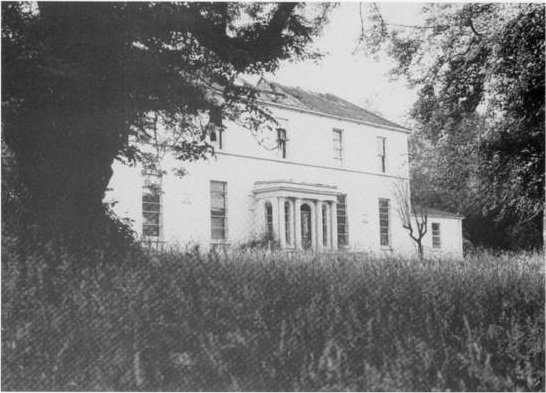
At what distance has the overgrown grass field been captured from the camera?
4.58 m

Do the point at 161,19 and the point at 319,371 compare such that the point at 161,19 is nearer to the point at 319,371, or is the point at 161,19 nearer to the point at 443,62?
the point at 319,371

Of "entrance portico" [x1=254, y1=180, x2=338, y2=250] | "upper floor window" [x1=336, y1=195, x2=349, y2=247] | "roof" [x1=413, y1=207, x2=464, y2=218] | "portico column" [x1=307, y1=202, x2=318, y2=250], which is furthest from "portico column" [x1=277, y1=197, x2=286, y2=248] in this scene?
"roof" [x1=413, y1=207, x2=464, y2=218]

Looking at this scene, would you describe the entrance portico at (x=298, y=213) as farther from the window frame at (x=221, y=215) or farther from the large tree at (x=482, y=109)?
the large tree at (x=482, y=109)

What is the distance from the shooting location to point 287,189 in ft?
20.8

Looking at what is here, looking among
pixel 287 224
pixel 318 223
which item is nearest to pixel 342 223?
pixel 318 223

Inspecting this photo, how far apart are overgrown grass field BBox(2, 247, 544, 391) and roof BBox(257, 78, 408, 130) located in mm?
1480

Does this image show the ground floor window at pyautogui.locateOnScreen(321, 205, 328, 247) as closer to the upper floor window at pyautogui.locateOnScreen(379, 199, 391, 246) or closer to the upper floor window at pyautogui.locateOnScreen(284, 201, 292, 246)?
the upper floor window at pyautogui.locateOnScreen(284, 201, 292, 246)

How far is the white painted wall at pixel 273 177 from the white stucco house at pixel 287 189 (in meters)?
0.01

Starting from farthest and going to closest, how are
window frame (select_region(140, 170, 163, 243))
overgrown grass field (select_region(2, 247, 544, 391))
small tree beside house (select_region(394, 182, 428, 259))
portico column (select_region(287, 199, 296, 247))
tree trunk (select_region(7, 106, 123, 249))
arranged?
small tree beside house (select_region(394, 182, 428, 259)) < portico column (select_region(287, 199, 296, 247)) < window frame (select_region(140, 170, 163, 243)) < tree trunk (select_region(7, 106, 123, 249)) < overgrown grass field (select_region(2, 247, 544, 391))

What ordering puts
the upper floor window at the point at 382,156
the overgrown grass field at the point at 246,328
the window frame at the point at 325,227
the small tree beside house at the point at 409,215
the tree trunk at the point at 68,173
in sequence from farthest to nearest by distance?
1. the upper floor window at the point at 382,156
2. the small tree beside house at the point at 409,215
3. the window frame at the point at 325,227
4. the tree trunk at the point at 68,173
5. the overgrown grass field at the point at 246,328

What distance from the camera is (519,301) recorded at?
6188mm

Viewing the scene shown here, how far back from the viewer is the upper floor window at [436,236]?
7795 millimetres

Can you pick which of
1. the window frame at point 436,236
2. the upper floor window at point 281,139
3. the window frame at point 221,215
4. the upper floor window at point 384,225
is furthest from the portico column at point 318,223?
the window frame at point 436,236

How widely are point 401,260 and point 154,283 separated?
9.34ft
